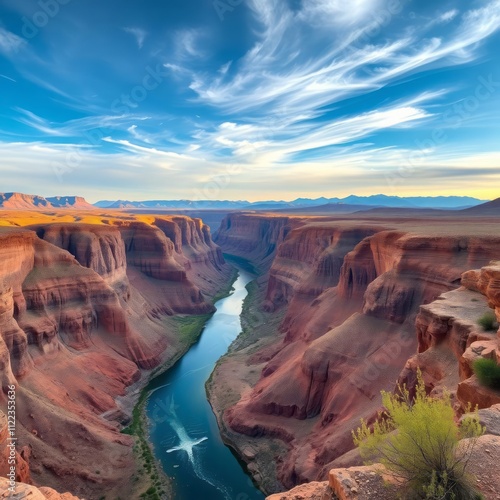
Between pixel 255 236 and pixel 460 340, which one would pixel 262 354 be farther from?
pixel 255 236

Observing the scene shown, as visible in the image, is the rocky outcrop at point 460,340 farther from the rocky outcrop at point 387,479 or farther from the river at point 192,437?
the river at point 192,437

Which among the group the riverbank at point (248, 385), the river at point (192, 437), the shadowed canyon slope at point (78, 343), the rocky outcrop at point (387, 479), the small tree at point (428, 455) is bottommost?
the river at point (192, 437)

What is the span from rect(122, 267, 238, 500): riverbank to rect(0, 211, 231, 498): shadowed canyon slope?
0.69m

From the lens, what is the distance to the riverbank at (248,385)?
1215 inches

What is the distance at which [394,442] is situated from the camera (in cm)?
972

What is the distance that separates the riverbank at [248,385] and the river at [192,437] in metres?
0.80

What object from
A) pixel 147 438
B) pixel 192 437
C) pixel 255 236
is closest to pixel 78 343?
pixel 147 438

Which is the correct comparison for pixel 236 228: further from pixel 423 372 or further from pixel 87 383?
pixel 423 372

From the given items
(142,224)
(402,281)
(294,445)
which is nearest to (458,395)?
(294,445)

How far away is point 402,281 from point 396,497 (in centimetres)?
2943

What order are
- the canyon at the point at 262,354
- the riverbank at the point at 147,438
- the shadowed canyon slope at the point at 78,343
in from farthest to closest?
the shadowed canyon slope at the point at 78,343
the riverbank at the point at 147,438
the canyon at the point at 262,354

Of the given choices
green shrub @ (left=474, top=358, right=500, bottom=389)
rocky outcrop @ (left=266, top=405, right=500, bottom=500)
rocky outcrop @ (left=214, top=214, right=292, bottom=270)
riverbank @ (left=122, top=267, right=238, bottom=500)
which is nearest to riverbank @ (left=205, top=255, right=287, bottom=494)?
riverbank @ (left=122, top=267, right=238, bottom=500)

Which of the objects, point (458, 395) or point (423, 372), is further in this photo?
point (423, 372)

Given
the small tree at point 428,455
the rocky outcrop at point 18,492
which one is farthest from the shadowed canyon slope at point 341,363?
the rocky outcrop at point 18,492
